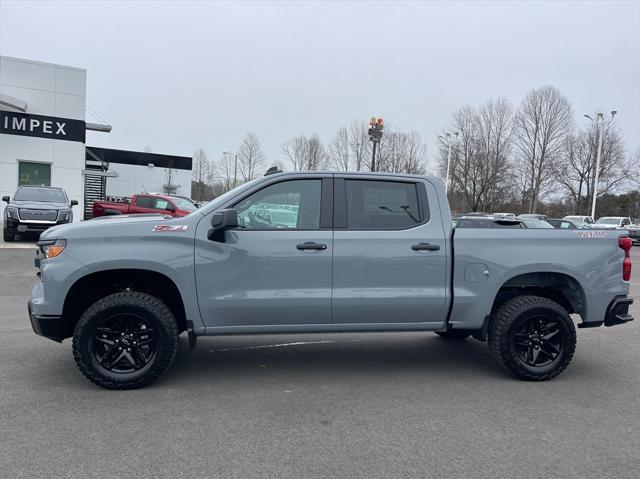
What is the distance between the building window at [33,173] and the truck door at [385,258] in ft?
78.7

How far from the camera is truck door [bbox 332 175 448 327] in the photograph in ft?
15.6

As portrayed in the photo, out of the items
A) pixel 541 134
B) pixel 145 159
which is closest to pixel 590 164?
pixel 541 134

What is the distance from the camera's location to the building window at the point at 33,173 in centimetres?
2453

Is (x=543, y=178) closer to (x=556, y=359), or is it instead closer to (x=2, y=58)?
(x=2, y=58)

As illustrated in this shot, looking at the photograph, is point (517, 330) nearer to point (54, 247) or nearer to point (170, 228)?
point (170, 228)

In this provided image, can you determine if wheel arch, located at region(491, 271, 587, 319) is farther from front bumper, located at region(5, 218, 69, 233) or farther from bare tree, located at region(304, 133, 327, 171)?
bare tree, located at region(304, 133, 327, 171)

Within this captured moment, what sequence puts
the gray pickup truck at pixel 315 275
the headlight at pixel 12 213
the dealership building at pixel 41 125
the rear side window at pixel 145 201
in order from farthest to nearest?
the dealership building at pixel 41 125
the rear side window at pixel 145 201
the headlight at pixel 12 213
the gray pickup truck at pixel 315 275

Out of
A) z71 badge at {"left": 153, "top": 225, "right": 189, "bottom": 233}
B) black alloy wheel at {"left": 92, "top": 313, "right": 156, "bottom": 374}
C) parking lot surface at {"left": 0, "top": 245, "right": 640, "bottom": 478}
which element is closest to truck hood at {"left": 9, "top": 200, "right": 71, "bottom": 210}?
parking lot surface at {"left": 0, "top": 245, "right": 640, "bottom": 478}

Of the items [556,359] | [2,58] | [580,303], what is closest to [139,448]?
[556,359]

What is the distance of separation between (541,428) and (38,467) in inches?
136

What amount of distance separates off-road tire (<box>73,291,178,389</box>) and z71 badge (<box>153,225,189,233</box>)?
1.91 ft

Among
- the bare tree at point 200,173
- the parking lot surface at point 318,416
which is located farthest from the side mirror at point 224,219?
the bare tree at point 200,173

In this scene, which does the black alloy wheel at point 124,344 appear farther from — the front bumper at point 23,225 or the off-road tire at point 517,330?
the front bumper at point 23,225

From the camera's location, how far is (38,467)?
3.18 metres
